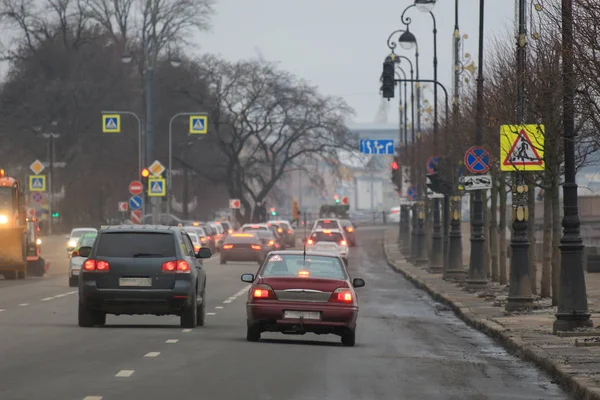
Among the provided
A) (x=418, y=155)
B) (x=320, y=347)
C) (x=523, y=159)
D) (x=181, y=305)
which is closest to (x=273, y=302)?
(x=320, y=347)

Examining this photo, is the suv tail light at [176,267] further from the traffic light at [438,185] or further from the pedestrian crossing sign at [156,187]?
the pedestrian crossing sign at [156,187]

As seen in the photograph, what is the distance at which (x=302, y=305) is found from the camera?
2025 centimetres

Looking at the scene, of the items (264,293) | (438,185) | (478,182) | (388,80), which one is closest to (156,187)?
(438,185)

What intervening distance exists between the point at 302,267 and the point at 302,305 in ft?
2.82

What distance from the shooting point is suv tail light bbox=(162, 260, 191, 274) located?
22719 millimetres

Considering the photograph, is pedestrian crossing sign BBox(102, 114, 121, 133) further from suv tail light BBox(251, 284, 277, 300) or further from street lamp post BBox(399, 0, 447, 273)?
suv tail light BBox(251, 284, 277, 300)

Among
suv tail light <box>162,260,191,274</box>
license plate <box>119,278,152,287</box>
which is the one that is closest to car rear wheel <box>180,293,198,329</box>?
suv tail light <box>162,260,191,274</box>

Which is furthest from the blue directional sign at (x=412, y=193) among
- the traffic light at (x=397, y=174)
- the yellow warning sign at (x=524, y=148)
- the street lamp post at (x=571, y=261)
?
the street lamp post at (x=571, y=261)

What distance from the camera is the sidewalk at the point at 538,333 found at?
50.2 ft

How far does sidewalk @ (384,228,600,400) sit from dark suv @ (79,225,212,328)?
4.79m

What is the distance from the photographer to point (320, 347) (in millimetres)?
20078

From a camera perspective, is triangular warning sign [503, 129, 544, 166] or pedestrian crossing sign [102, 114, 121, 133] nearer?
triangular warning sign [503, 129, 544, 166]

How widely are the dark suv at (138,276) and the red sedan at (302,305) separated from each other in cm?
235

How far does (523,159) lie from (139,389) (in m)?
11.9
